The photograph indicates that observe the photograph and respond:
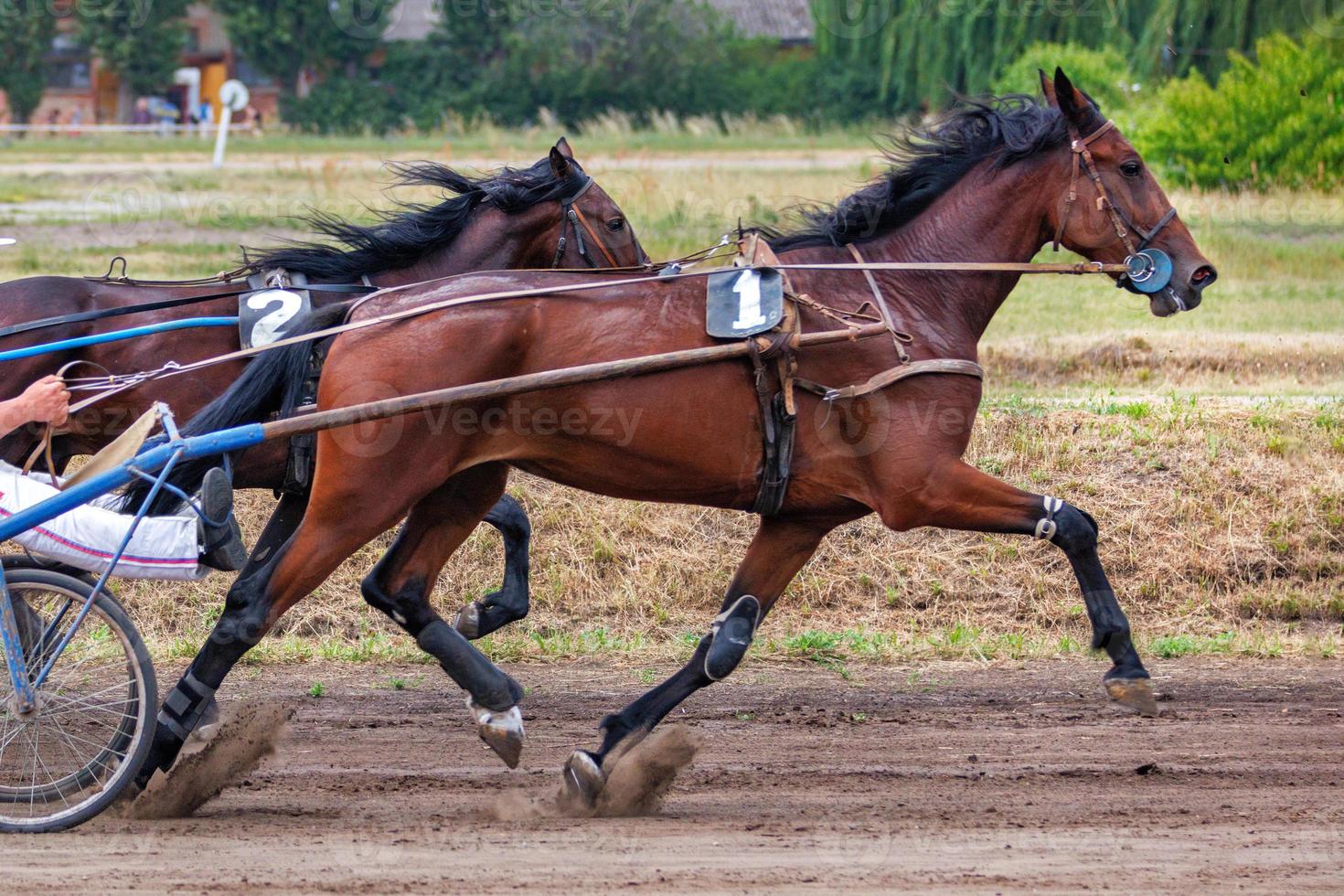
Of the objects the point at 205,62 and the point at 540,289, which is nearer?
the point at 540,289

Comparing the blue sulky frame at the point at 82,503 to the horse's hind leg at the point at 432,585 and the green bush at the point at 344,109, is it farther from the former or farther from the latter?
the green bush at the point at 344,109

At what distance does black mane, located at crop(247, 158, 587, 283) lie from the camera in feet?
19.9

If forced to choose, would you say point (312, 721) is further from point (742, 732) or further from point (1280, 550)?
point (1280, 550)

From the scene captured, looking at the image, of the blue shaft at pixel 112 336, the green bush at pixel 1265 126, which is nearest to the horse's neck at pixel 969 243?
the blue shaft at pixel 112 336

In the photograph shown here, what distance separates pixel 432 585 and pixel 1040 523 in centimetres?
203

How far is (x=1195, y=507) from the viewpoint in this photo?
789 cm

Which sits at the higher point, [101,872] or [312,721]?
[101,872]

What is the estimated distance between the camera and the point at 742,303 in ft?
16.0

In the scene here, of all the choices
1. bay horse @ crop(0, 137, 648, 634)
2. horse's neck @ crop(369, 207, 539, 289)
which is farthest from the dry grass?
horse's neck @ crop(369, 207, 539, 289)

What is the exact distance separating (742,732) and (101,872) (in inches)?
97.0

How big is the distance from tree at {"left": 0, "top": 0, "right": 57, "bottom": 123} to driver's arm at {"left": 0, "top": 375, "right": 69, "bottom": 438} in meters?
34.7

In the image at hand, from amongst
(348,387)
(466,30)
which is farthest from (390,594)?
(466,30)

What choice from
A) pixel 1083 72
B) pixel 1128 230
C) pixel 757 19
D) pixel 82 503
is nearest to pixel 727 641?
pixel 1128 230

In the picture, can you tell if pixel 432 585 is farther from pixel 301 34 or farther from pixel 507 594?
pixel 301 34
